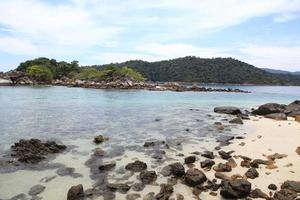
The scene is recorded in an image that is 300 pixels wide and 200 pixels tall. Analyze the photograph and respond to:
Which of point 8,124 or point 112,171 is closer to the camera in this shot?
point 112,171

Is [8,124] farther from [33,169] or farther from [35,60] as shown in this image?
[35,60]

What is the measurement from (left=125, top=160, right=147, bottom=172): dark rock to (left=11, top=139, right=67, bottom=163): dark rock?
4.91 meters

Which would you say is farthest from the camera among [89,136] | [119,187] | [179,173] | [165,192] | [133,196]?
[89,136]

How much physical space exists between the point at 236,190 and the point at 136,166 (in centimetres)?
537

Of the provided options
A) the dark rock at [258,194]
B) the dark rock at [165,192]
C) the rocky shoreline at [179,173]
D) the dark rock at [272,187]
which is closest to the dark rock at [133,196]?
the rocky shoreline at [179,173]

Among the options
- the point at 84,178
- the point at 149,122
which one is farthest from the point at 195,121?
the point at 84,178

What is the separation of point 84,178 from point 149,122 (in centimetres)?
1765

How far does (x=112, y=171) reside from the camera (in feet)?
54.7

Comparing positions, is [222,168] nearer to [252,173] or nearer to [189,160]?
[252,173]

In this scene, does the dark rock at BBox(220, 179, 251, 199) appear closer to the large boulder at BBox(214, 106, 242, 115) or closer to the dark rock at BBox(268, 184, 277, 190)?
the dark rock at BBox(268, 184, 277, 190)

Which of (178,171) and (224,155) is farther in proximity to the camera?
(224,155)

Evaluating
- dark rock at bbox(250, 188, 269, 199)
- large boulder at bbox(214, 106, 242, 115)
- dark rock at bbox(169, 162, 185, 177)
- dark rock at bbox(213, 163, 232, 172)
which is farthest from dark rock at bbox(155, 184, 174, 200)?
large boulder at bbox(214, 106, 242, 115)

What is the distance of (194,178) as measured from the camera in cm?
1469

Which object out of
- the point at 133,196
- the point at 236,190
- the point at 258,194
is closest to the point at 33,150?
the point at 133,196
